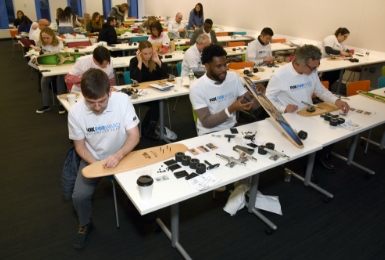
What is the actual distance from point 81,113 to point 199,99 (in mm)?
1022

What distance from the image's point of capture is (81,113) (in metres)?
2.20

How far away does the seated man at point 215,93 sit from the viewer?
8.48 feet

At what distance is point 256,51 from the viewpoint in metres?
5.36

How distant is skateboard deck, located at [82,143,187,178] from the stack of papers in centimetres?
34

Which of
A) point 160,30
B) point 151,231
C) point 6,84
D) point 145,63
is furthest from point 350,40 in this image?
point 6,84

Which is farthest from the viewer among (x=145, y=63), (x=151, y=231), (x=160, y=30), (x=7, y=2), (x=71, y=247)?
(x=7, y=2)

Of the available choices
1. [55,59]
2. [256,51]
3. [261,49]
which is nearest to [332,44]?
[261,49]

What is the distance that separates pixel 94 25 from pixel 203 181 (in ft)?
26.8

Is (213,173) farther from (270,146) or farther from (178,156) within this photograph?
(270,146)

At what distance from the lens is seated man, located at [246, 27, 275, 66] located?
522 centimetres

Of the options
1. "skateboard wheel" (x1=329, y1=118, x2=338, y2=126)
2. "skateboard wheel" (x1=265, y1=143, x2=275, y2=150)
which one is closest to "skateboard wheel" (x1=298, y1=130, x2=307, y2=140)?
"skateboard wheel" (x1=265, y1=143, x2=275, y2=150)

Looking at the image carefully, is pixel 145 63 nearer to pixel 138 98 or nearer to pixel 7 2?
pixel 138 98

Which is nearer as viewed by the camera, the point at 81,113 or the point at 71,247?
the point at 81,113

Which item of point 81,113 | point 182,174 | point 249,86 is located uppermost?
point 249,86
